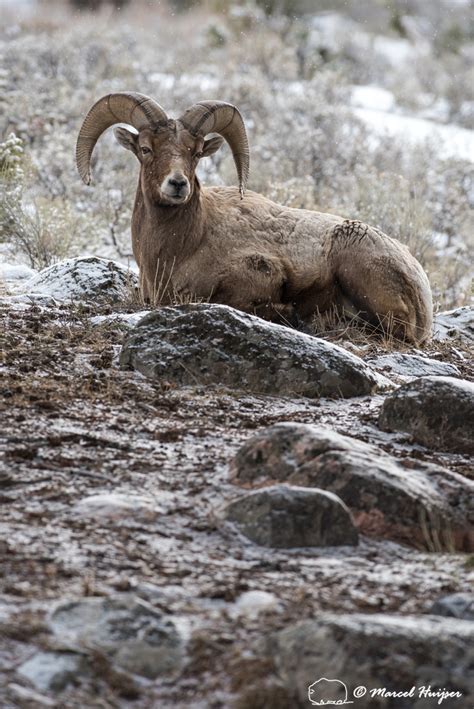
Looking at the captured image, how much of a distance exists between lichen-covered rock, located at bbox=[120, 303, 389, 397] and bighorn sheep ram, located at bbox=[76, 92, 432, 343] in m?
1.72

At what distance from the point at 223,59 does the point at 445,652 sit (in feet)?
73.2

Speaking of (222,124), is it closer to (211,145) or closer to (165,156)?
(211,145)

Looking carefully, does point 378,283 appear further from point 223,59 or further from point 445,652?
point 223,59

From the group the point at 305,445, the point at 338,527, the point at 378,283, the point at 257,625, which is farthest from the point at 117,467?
the point at 378,283

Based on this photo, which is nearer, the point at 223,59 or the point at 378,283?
the point at 378,283

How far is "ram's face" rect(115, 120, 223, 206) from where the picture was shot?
7477 mm

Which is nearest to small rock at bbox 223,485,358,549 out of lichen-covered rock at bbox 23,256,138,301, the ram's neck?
the ram's neck

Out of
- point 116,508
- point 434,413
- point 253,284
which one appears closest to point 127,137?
point 253,284

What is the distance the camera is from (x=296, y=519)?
3656 mm

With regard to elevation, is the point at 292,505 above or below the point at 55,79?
below

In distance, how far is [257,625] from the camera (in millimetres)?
3031

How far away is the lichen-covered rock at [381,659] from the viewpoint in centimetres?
262

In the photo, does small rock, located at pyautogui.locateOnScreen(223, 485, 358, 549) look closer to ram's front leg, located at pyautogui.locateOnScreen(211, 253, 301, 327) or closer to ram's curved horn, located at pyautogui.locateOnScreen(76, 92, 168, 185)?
ram's front leg, located at pyautogui.locateOnScreen(211, 253, 301, 327)

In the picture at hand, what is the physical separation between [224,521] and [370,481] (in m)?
0.60
